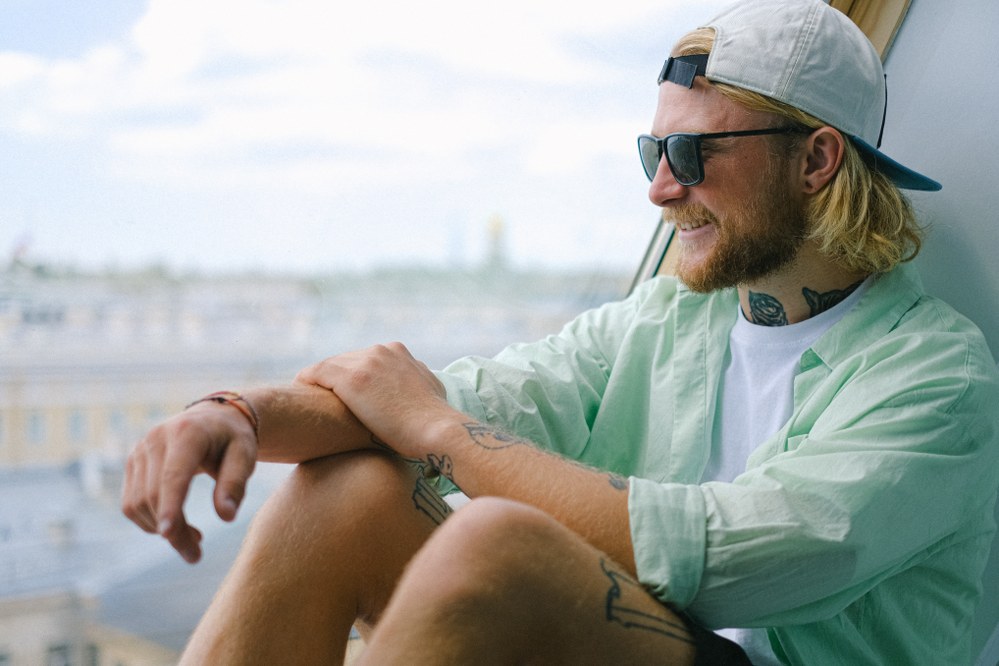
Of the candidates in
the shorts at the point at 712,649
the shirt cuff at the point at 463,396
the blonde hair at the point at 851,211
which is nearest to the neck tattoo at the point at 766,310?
the blonde hair at the point at 851,211

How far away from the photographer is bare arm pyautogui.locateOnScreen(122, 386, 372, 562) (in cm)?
112

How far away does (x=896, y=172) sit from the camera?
1622 mm

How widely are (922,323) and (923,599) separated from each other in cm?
38

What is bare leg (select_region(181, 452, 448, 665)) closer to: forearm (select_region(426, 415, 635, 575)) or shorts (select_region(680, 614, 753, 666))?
forearm (select_region(426, 415, 635, 575))

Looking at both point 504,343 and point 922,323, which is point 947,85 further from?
point 504,343

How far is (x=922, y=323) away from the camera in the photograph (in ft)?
4.58

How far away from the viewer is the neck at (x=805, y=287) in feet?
5.02

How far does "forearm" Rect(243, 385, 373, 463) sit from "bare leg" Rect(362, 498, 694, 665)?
0.35m

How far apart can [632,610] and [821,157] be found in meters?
0.82

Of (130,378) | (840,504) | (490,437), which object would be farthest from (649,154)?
(130,378)

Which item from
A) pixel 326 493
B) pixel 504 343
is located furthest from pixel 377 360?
pixel 504 343

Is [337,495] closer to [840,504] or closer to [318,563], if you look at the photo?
[318,563]

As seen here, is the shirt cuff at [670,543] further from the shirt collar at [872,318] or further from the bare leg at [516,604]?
the shirt collar at [872,318]

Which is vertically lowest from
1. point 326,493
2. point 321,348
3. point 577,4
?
point 321,348
